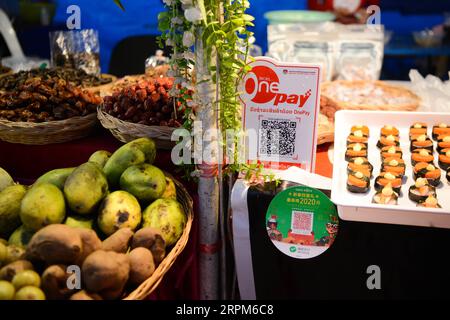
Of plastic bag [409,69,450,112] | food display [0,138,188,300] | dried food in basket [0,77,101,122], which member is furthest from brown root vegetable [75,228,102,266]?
plastic bag [409,69,450,112]

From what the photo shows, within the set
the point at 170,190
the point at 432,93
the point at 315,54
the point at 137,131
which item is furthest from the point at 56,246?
the point at 315,54

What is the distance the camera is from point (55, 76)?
Result: 1.98 meters

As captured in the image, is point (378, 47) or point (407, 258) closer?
point (407, 258)

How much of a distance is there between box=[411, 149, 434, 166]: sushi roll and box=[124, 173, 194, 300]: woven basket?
662mm

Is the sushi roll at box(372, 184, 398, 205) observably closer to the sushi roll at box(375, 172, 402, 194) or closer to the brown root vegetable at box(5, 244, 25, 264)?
the sushi roll at box(375, 172, 402, 194)

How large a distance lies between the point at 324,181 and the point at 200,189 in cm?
36

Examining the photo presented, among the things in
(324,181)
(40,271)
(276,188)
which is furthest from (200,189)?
(40,271)

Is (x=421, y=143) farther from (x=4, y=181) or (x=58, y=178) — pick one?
(x=4, y=181)

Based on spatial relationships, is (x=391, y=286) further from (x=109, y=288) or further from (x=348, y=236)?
(x=109, y=288)

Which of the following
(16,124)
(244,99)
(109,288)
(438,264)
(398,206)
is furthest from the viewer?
(16,124)

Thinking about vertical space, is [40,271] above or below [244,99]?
below

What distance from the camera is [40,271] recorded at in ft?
3.49

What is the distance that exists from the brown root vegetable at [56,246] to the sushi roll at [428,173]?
90cm

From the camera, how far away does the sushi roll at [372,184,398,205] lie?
1.18 metres
